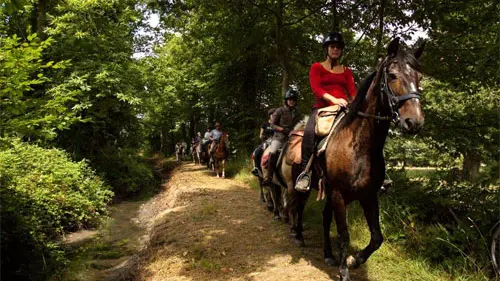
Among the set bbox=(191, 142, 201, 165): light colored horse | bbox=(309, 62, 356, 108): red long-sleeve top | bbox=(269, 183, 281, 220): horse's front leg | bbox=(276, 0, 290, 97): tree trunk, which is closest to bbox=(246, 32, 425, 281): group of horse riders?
bbox=(309, 62, 356, 108): red long-sleeve top

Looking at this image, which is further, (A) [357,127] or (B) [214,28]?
(B) [214,28]

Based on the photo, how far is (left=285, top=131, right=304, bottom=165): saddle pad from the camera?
20.0 feet

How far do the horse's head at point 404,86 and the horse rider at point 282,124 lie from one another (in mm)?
Result: 3841

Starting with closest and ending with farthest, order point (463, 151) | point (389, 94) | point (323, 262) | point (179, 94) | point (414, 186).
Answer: point (389, 94), point (323, 262), point (463, 151), point (414, 186), point (179, 94)

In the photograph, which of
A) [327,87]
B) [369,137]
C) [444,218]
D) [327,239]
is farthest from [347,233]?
[444,218]

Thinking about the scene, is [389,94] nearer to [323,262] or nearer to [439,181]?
[323,262]

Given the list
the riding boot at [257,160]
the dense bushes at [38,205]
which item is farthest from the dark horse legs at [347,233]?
the dense bushes at [38,205]

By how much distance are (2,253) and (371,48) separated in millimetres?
10104

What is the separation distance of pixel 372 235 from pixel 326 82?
2.38 metres

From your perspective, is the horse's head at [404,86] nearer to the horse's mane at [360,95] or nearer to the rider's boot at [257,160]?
the horse's mane at [360,95]

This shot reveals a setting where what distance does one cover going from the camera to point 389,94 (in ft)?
12.0

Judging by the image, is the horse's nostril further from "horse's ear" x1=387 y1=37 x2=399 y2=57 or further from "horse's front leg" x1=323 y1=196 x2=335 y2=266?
"horse's front leg" x1=323 y1=196 x2=335 y2=266

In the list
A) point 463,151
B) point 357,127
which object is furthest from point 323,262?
point 463,151

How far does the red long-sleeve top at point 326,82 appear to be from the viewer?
516 centimetres
